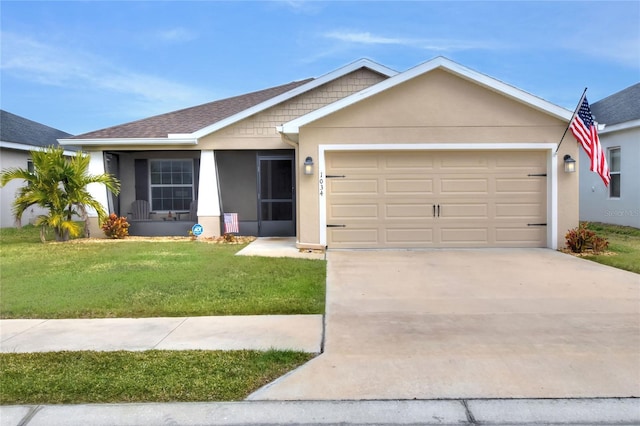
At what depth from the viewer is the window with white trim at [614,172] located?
1645cm

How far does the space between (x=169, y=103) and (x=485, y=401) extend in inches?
1081

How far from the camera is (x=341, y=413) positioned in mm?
3611

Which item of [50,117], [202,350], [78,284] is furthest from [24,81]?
[202,350]

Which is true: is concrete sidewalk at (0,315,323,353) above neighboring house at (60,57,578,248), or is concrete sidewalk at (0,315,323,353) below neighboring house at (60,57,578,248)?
below

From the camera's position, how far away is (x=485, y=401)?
3.75m

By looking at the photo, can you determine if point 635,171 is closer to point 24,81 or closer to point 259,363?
point 259,363

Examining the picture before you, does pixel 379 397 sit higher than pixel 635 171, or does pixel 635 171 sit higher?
pixel 635 171

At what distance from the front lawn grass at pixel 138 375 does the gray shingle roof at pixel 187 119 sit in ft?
34.8

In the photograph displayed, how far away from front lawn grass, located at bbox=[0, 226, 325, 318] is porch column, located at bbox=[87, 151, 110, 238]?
2.70 meters

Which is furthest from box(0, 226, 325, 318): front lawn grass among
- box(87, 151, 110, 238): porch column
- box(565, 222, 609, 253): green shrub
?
box(565, 222, 609, 253): green shrub

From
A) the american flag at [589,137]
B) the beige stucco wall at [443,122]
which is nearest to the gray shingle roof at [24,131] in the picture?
the beige stucco wall at [443,122]

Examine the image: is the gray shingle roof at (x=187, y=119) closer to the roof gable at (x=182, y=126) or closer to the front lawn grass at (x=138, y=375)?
the roof gable at (x=182, y=126)

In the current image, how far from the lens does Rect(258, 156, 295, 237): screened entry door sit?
47.7 feet

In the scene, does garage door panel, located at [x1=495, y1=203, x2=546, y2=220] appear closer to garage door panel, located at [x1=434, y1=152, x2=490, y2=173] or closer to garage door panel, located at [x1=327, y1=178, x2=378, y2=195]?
garage door panel, located at [x1=434, y1=152, x2=490, y2=173]
